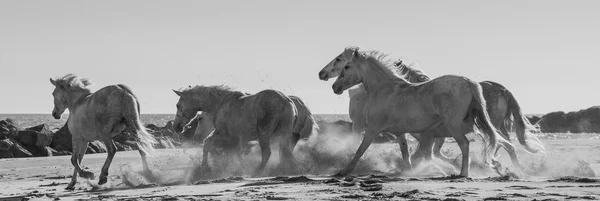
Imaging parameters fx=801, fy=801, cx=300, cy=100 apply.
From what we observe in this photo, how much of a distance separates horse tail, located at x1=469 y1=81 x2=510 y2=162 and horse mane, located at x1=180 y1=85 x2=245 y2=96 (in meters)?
4.48

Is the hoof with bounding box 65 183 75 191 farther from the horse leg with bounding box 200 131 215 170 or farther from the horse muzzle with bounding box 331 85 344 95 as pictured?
the horse muzzle with bounding box 331 85 344 95

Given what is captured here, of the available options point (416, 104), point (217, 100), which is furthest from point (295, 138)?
point (416, 104)

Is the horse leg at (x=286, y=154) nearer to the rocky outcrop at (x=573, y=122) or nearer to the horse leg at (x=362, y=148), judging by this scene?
the horse leg at (x=362, y=148)

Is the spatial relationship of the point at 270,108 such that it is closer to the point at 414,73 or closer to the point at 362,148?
the point at 362,148

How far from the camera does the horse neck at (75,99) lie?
13.0 meters

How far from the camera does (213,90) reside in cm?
1409

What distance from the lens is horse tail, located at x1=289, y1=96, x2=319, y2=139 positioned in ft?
46.6

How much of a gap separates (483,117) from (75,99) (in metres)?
6.62

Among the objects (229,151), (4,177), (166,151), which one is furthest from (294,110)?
(166,151)

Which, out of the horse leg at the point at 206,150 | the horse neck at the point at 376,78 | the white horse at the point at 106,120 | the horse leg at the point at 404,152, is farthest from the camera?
the horse leg at the point at 206,150

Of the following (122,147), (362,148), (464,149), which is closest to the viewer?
(464,149)

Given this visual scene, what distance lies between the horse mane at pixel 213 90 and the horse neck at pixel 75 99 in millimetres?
1859

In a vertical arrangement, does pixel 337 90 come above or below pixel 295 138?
above

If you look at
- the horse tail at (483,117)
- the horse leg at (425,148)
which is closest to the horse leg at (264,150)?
the horse leg at (425,148)
